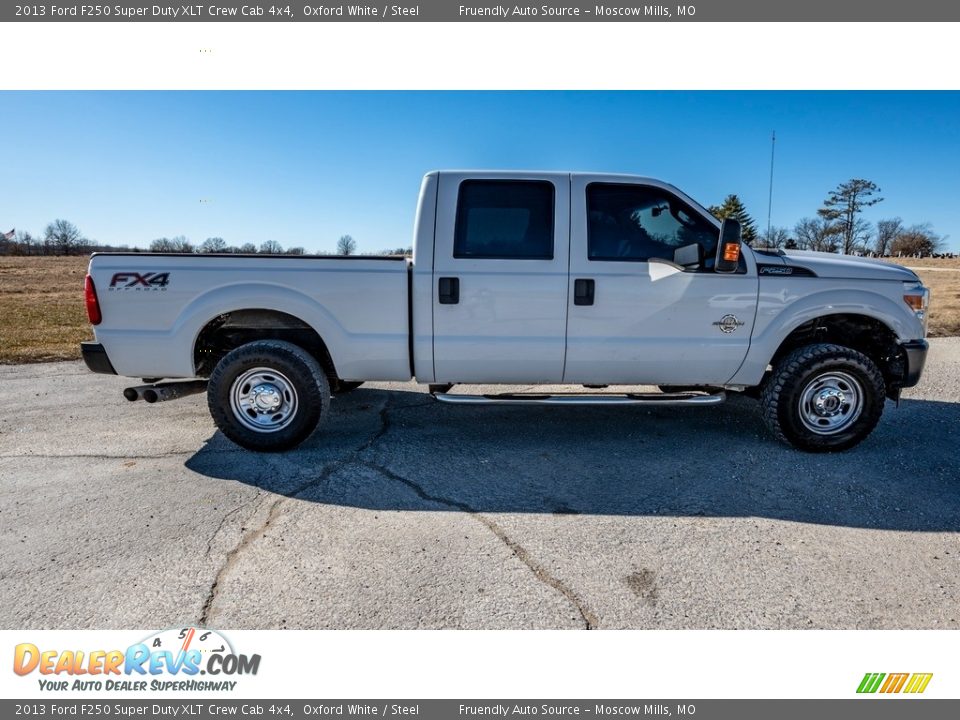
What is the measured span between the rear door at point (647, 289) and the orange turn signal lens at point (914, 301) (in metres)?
1.19

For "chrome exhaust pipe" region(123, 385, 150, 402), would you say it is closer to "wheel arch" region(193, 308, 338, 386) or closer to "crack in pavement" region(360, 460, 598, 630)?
"wheel arch" region(193, 308, 338, 386)

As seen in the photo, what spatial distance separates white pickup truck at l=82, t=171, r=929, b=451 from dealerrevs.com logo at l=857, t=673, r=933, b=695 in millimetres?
2157

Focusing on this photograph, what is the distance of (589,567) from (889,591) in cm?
137

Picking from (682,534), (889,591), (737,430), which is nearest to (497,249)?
(682,534)

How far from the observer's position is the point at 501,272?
3.87 m

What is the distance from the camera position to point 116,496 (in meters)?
3.36

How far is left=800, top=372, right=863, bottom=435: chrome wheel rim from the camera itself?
13.2 ft

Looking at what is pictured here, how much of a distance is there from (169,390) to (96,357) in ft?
1.80

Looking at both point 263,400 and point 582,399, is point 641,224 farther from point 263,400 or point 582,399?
point 263,400

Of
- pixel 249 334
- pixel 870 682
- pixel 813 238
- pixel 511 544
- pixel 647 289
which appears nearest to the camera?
pixel 870 682

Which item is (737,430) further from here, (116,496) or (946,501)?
(116,496)

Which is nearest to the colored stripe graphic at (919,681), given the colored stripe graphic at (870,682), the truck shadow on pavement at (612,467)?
the colored stripe graphic at (870,682)

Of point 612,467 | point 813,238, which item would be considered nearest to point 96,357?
point 612,467

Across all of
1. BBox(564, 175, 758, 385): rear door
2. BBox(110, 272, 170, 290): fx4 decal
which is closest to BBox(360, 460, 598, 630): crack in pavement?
BBox(564, 175, 758, 385): rear door
